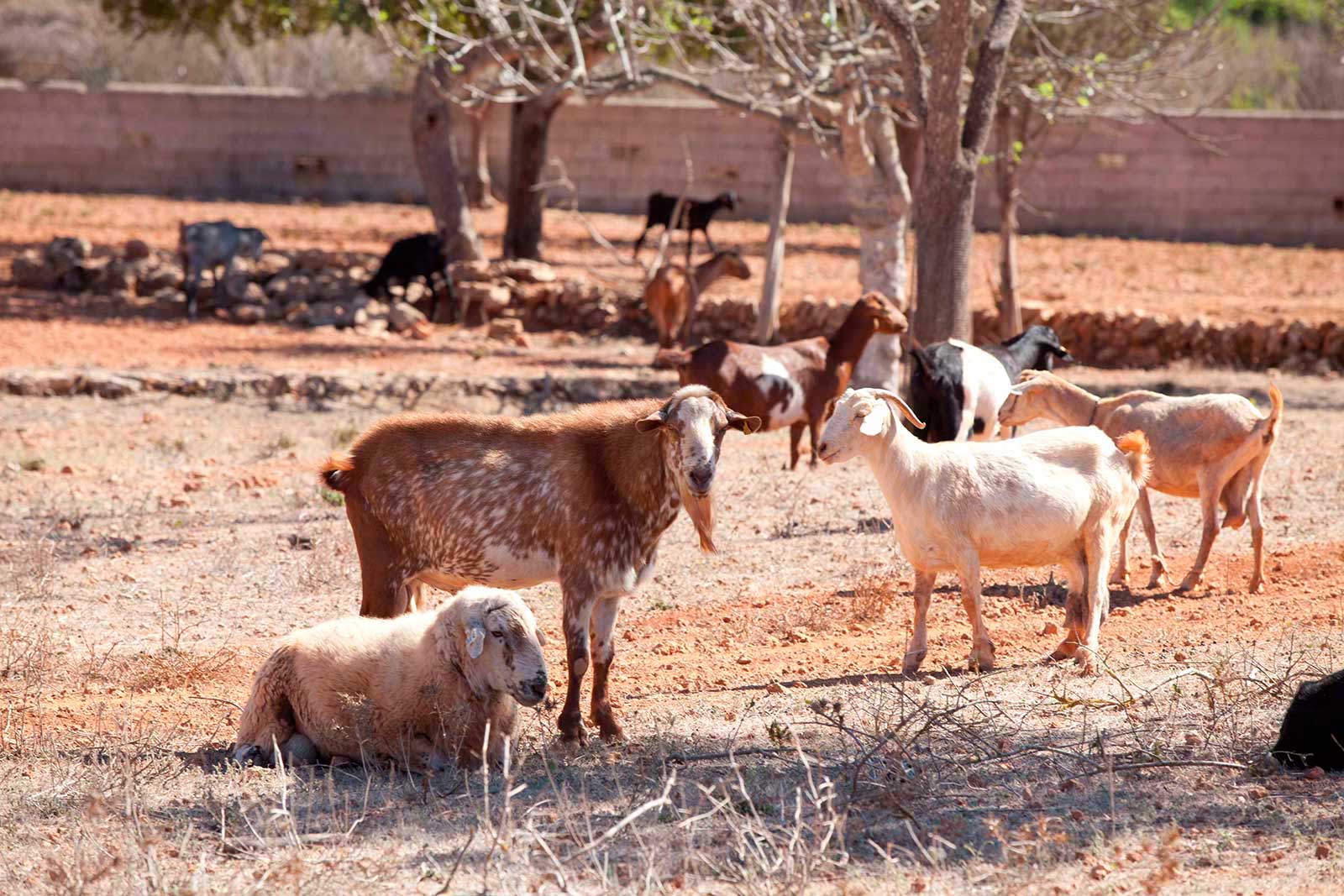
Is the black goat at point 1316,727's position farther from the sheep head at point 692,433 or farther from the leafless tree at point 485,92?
the leafless tree at point 485,92

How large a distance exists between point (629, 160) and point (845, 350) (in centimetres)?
1883

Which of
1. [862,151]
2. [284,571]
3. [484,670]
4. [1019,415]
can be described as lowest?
[284,571]

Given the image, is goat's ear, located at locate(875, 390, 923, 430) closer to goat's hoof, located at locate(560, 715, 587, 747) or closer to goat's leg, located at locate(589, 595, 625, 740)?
goat's leg, located at locate(589, 595, 625, 740)

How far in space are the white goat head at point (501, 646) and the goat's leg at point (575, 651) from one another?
605 mm

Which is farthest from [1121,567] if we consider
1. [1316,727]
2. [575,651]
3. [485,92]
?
[485,92]

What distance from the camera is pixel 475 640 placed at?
20.1ft

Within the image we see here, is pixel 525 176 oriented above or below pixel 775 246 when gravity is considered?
above

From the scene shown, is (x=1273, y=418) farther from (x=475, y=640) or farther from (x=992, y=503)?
(x=475, y=640)

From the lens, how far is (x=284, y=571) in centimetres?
Answer: 1002

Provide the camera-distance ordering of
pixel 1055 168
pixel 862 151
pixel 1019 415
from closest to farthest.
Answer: pixel 1019 415 → pixel 862 151 → pixel 1055 168

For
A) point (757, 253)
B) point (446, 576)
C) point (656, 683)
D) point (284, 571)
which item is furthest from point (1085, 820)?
point (757, 253)

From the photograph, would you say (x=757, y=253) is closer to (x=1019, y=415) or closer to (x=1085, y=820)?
(x=1019, y=415)

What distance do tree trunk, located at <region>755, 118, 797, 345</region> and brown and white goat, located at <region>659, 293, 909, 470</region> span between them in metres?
4.63

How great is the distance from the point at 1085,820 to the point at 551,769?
2.20 meters
